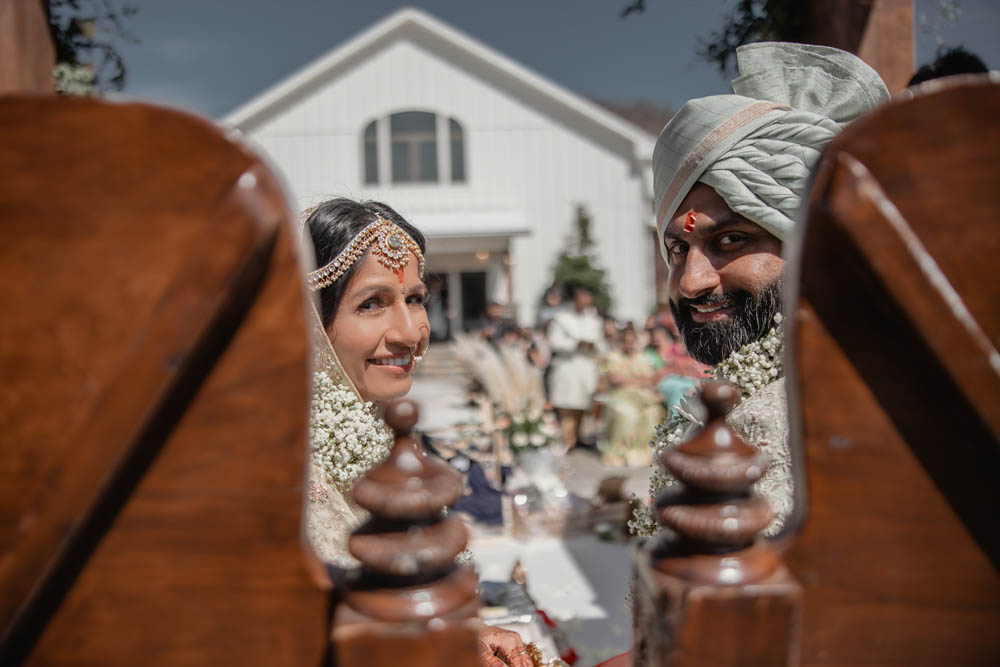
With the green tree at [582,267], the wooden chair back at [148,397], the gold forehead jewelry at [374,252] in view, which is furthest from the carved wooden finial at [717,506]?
the green tree at [582,267]

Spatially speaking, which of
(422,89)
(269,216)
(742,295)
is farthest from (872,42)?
(422,89)

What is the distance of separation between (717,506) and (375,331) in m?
1.50

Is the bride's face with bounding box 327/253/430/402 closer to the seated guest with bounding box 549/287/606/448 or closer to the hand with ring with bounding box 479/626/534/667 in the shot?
the hand with ring with bounding box 479/626/534/667

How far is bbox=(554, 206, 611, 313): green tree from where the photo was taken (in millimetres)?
17422

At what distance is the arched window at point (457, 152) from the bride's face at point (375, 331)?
16935mm

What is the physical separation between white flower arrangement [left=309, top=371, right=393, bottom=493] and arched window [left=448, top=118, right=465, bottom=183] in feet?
55.9

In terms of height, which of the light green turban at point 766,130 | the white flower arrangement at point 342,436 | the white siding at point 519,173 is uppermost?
the white siding at point 519,173

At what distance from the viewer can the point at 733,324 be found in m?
1.75

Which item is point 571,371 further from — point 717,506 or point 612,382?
point 717,506

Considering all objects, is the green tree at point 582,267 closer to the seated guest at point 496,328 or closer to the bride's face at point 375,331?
the seated guest at point 496,328

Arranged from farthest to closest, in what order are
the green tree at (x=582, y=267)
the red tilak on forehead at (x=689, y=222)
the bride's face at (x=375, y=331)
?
the green tree at (x=582, y=267), the bride's face at (x=375, y=331), the red tilak on forehead at (x=689, y=222)

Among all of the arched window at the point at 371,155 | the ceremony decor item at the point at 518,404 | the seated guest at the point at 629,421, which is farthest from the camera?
the arched window at the point at 371,155

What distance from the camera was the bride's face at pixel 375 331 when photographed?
206cm

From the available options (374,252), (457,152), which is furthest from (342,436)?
(457,152)
